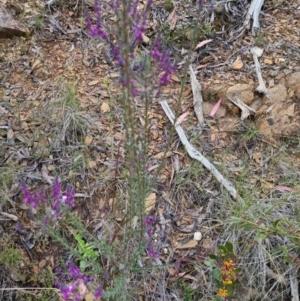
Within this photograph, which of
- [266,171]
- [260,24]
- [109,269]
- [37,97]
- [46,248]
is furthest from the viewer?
[260,24]

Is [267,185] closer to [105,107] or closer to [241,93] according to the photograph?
[241,93]

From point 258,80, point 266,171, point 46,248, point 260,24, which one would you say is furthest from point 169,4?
point 46,248

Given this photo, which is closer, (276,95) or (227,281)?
(227,281)

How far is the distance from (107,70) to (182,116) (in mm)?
568

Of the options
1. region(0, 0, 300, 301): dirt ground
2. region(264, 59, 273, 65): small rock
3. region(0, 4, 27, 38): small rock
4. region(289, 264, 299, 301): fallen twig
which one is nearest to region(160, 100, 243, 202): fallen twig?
region(0, 0, 300, 301): dirt ground

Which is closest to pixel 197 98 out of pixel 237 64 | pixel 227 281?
pixel 237 64

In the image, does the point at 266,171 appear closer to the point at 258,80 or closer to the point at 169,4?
the point at 258,80

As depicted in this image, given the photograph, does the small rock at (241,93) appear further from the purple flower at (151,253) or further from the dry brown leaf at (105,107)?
the purple flower at (151,253)

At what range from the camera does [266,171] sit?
2.53 meters

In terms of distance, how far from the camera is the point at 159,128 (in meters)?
2.66

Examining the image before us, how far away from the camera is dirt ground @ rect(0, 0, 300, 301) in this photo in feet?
7.61

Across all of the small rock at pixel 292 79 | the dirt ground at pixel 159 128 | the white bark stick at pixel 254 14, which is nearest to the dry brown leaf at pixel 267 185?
the dirt ground at pixel 159 128

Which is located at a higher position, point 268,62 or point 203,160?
point 268,62

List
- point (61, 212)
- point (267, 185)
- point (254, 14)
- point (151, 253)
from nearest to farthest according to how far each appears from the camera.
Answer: point (61, 212) → point (151, 253) → point (267, 185) → point (254, 14)
